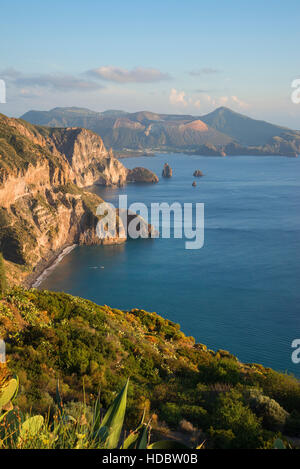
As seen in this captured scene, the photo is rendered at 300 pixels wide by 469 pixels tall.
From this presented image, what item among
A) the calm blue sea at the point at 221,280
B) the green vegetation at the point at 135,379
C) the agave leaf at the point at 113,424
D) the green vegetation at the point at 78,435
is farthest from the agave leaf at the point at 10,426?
the calm blue sea at the point at 221,280

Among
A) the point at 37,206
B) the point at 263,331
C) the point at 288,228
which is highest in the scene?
the point at 37,206

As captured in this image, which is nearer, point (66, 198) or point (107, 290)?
point (107, 290)

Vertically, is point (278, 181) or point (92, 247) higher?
point (278, 181)

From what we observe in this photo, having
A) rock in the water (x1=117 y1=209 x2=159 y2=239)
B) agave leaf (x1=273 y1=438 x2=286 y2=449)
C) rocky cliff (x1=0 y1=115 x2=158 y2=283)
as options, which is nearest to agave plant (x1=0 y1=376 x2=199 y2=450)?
agave leaf (x1=273 y1=438 x2=286 y2=449)

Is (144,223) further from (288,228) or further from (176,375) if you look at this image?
(176,375)
